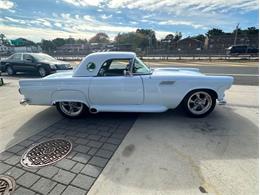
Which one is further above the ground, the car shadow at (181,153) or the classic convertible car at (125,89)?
the classic convertible car at (125,89)

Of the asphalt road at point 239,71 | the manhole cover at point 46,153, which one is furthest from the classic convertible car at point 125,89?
the asphalt road at point 239,71

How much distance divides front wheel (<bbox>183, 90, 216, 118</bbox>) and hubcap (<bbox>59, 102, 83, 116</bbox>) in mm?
2298

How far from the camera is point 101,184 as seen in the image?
222 centimetres

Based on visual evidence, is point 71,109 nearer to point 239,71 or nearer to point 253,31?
point 239,71

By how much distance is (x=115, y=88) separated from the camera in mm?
3762

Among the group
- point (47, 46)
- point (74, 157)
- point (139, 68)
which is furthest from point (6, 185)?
point (47, 46)

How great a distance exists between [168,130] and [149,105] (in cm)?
66

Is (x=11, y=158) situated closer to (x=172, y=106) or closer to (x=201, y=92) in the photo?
(x=172, y=106)

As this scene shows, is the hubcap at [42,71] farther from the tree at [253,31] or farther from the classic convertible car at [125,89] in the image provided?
the tree at [253,31]

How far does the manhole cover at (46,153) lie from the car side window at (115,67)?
5.23ft

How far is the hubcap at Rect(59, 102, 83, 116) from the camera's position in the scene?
13.5 ft

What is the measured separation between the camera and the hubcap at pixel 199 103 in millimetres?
3922

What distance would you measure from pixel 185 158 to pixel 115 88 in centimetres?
188

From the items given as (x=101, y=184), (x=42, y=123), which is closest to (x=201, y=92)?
(x=101, y=184)
